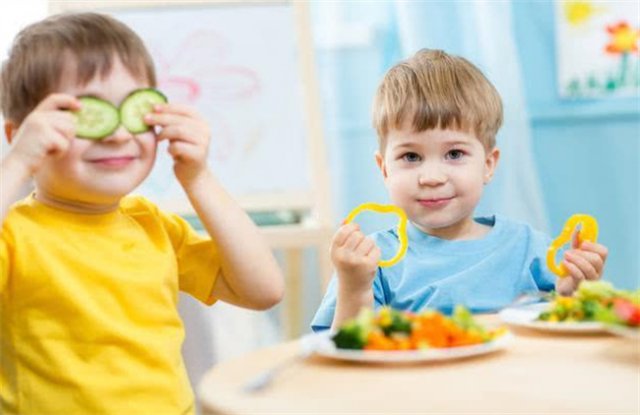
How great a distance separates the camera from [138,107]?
1.23 m

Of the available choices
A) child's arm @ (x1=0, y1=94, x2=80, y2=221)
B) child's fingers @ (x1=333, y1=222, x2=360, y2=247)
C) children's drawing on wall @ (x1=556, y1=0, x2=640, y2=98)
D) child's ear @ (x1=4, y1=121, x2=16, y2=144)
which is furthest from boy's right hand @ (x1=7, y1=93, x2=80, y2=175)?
children's drawing on wall @ (x1=556, y1=0, x2=640, y2=98)

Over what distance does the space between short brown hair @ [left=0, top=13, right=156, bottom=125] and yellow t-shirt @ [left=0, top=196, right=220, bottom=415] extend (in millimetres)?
141

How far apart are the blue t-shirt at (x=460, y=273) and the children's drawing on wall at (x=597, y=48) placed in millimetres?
1392

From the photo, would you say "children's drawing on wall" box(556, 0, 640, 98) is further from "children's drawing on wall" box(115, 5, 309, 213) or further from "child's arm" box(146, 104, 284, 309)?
"child's arm" box(146, 104, 284, 309)

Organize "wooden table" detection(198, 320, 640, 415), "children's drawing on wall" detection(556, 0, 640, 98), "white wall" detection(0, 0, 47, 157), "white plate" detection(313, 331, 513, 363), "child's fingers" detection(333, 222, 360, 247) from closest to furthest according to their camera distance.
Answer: "wooden table" detection(198, 320, 640, 415)
"white plate" detection(313, 331, 513, 363)
"child's fingers" detection(333, 222, 360, 247)
"white wall" detection(0, 0, 47, 157)
"children's drawing on wall" detection(556, 0, 640, 98)

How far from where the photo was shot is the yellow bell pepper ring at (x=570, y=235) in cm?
143

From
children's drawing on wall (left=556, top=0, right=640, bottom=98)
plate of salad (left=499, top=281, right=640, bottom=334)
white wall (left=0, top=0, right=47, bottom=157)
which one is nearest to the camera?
plate of salad (left=499, top=281, right=640, bottom=334)

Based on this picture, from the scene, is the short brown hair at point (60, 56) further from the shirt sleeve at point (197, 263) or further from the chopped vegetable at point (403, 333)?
the chopped vegetable at point (403, 333)

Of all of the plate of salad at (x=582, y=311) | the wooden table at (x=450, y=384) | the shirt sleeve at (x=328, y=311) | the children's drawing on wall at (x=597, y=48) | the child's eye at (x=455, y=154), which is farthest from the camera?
the children's drawing on wall at (x=597, y=48)

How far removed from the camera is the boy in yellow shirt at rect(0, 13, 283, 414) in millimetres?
1216

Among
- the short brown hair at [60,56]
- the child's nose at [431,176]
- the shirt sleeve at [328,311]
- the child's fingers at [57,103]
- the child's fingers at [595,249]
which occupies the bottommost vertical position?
the shirt sleeve at [328,311]

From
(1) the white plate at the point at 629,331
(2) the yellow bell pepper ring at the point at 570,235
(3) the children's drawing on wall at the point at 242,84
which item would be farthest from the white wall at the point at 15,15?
(1) the white plate at the point at 629,331

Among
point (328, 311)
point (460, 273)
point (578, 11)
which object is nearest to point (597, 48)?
point (578, 11)

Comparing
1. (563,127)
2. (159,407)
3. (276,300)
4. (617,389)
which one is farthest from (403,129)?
(563,127)
